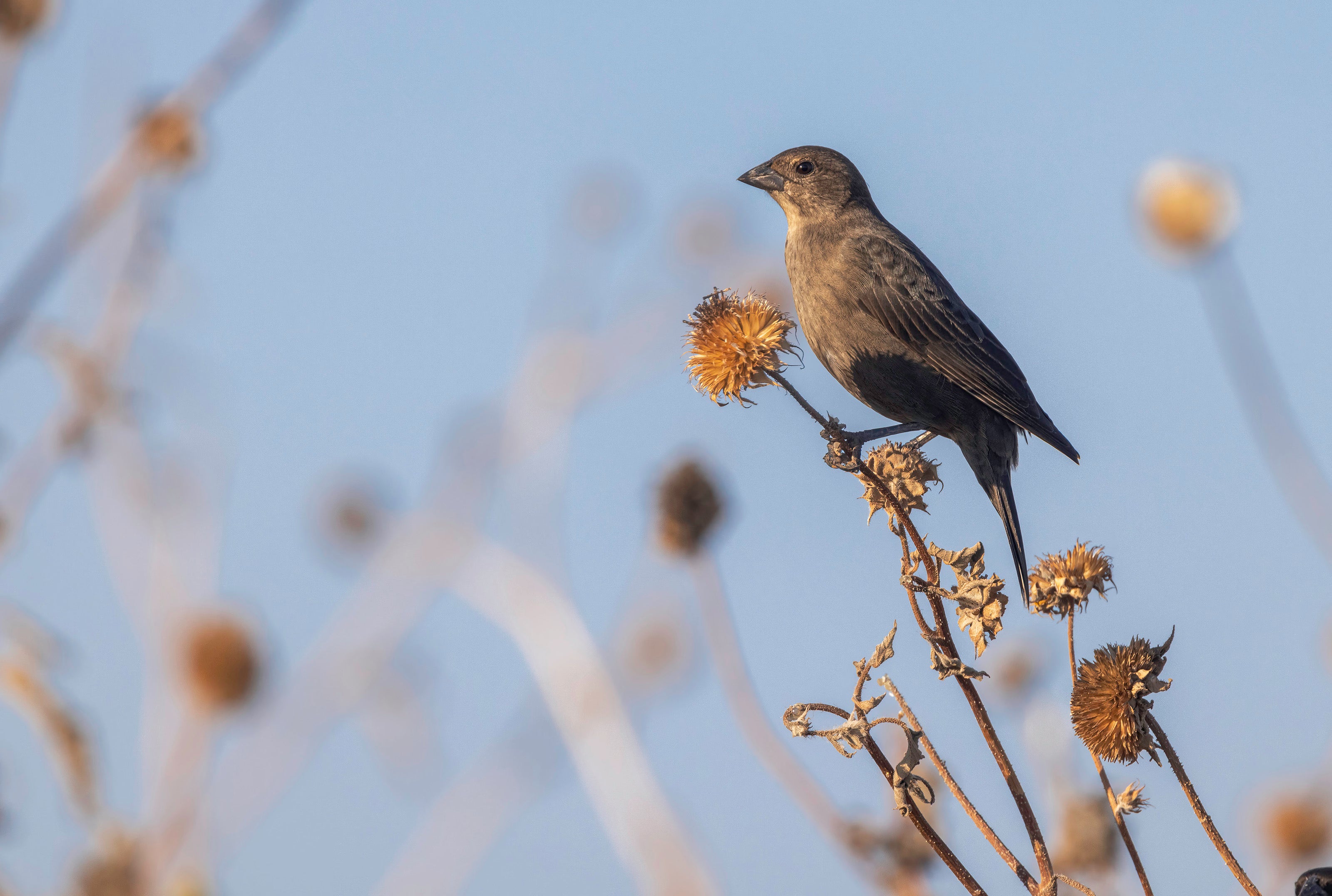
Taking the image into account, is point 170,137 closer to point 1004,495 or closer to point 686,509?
point 686,509

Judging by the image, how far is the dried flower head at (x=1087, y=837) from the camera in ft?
16.0

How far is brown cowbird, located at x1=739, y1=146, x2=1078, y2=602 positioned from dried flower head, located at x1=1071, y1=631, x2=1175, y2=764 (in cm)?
229

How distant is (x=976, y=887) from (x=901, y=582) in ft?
3.18

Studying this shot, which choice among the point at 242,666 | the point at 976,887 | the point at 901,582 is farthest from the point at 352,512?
the point at 976,887

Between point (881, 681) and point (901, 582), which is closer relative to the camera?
point (881, 681)

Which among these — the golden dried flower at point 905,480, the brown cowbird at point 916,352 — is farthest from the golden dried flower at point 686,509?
the golden dried flower at point 905,480

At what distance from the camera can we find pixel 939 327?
257 inches

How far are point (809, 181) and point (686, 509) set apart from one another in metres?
2.57

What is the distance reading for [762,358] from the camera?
4309 millimetres

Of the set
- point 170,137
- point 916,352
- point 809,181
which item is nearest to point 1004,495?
point 916,352

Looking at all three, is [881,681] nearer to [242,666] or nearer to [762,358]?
[762,358]

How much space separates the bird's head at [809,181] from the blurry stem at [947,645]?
11.3 ft

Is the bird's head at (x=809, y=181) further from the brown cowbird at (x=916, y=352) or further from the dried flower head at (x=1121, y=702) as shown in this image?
the dried flower head at (x=1121, y=702)

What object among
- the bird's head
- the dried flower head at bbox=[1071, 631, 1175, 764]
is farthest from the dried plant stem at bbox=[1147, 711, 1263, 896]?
the bird's head
